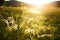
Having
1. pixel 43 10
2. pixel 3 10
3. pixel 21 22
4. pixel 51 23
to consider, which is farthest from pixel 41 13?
pixel 3 10

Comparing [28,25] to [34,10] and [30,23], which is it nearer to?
[30,23]

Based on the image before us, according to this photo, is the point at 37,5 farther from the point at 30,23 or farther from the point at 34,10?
the point at 30,23

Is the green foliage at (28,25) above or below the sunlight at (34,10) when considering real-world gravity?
below

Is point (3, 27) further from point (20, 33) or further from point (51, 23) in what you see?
point (51, 23)

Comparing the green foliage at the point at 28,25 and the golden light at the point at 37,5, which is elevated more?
the golden light at the point at 37,5

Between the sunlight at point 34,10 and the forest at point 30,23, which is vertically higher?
the sunlight at point 34,10

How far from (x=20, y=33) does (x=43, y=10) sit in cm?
47

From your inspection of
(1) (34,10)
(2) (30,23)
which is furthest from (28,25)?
(1) (34,10)

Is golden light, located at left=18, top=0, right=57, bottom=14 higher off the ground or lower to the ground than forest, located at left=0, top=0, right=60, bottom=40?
higher

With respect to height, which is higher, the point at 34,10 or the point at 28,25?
the point at 34,10

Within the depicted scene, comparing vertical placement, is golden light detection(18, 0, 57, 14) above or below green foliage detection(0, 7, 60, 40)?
above

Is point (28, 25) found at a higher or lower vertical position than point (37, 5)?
lower

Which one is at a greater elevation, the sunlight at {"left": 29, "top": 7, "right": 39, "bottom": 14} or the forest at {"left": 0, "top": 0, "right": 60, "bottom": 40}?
the sunlight at {"left": 29, "top": 7, "right": 39, "bottom": 14}

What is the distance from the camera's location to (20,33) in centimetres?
177
